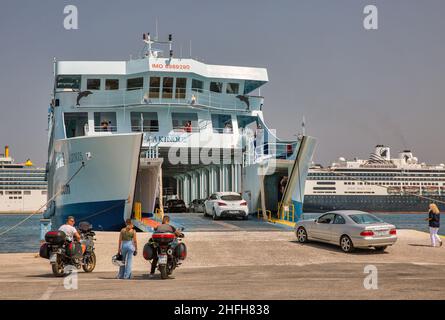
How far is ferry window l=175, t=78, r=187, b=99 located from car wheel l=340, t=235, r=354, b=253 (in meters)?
14.4

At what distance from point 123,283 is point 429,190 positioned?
105353mm

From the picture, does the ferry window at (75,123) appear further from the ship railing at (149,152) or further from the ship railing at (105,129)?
the ship railing at (149,152)

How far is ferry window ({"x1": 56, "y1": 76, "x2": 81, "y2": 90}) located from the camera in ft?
94.3

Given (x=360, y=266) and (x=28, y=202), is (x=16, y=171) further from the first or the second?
(x=360, y=266)

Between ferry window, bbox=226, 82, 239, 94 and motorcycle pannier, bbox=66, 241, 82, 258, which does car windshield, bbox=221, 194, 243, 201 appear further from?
motorcycle pannier, bbox=66, 241, 82, 258

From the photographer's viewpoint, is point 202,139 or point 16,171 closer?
point 202,139

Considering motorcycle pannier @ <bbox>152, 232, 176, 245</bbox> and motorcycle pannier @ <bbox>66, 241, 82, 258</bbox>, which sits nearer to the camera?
motorcycle pannier @ <bbox>152, 232, 176, 245</bbox>

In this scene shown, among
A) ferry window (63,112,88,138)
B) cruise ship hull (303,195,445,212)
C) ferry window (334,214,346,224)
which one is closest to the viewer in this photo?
ferry window (334,214,346,224)

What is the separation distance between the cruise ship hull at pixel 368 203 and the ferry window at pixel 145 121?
2358 inches

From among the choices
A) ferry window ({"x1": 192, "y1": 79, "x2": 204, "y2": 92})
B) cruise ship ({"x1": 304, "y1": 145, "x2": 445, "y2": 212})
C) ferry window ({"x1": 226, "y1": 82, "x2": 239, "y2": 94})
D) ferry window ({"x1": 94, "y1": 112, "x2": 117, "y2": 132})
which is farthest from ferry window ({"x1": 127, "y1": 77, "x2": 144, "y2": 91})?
cruise ship ({"x1": 304, "y1": 145, "x2": 445, "y2": 212})

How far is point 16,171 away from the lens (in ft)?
390

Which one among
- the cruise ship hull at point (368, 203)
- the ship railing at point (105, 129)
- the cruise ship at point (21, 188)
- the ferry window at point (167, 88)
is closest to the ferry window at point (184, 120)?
the ferry window at point (167, 88)

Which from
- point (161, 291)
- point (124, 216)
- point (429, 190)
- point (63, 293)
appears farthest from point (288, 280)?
point (429, 190)
